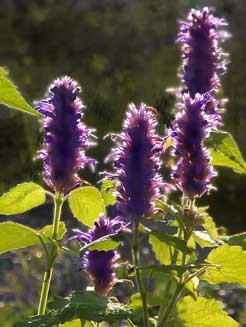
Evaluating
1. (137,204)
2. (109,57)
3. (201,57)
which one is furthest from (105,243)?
(109,57)

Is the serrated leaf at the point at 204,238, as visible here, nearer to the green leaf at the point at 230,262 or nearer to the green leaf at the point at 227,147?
the green leaf at the point at 230,262

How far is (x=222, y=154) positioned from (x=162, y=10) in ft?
26.8

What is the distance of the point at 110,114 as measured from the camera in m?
7.97

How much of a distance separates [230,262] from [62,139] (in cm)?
47

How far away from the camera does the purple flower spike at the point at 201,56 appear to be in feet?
7.40

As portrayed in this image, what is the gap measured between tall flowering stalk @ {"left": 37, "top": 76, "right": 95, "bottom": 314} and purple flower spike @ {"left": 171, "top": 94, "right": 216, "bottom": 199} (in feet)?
0.73

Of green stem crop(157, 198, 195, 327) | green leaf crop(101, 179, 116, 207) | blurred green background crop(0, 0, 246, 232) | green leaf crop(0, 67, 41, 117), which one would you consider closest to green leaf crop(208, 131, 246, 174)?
green stem crop(157, 198, 195, 327)

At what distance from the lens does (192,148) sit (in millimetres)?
1948

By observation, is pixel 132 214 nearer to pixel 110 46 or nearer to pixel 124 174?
Result: pixel 124 174

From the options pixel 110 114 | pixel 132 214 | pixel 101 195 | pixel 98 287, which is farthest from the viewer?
pixel 110 114

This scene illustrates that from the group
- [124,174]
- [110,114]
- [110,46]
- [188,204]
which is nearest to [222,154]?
[188,204]

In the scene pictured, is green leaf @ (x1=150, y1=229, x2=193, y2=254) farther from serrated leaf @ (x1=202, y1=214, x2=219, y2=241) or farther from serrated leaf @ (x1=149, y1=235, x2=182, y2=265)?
serrated leaf @ (x1=149, y1=235, x2=182, y2=265)

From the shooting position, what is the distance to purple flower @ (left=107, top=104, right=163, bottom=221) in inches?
73.2

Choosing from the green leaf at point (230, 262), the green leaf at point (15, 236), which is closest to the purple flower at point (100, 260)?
the green leaf at point (15, 236)
